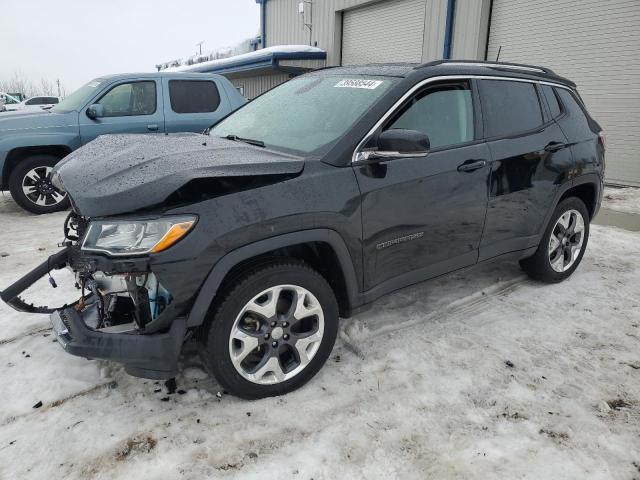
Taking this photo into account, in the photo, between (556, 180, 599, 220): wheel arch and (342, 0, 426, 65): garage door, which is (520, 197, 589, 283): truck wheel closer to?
(556, 180, 599, 220): wheel arch

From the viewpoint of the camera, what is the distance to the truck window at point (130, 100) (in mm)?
6684

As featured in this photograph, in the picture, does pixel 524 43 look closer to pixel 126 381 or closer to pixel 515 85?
pixel 515 85

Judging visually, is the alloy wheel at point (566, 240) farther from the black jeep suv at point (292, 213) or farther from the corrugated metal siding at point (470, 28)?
the corrugated metal siding at point (470, 28)

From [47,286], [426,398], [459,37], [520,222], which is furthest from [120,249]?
[459,37]

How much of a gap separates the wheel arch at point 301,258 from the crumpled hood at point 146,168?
0.35 meters

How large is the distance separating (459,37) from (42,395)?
38.9ft

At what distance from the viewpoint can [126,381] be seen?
2.66m

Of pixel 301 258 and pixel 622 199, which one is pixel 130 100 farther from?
pixel 622 199

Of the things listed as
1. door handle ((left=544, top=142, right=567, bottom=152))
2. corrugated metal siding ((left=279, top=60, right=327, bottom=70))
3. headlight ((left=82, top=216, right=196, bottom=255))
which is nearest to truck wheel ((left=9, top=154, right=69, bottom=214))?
headlight ((left=82, top=216, right=196, bottom=255))

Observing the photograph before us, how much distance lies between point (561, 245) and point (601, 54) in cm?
706

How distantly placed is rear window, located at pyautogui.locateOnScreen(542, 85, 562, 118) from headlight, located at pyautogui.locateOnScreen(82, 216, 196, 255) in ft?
10.5

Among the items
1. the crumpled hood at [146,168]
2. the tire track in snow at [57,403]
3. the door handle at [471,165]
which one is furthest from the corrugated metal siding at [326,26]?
the tire track in snow at [57,403]

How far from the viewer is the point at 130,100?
267 inches

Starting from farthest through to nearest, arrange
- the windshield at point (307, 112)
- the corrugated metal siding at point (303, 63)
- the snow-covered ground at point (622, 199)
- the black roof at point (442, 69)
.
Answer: the corrugated metal siding at point (303, 63) → the snow-covered ground at point (622, 199) → the black roof at point (442, 69) → the windshield at point (307, 112)
